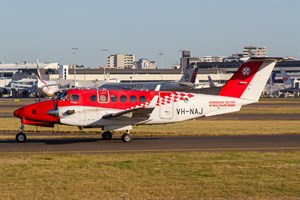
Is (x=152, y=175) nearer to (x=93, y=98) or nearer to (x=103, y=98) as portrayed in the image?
(x=93, y=98)

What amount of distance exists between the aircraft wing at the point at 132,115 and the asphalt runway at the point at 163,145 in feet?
3.47

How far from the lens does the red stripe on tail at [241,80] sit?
96.9ft

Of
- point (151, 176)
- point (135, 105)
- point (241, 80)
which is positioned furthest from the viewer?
point (241, 80)

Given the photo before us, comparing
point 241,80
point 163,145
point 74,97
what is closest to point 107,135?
point 74,97

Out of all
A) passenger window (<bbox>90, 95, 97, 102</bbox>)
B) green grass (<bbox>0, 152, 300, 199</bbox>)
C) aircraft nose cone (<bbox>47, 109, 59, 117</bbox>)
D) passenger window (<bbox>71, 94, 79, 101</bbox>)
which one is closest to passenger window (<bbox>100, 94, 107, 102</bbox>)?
passenger window (<bbox>90, 95, 97, 102</bbox>)

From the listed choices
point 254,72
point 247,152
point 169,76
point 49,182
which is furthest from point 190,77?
point 49,182

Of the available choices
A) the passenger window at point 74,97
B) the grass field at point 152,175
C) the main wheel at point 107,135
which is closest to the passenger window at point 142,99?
the main wheel at point 107,135

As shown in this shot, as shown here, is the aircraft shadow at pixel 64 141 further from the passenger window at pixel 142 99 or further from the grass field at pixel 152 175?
the grass field at pixel 152 175

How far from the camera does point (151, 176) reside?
55.5 ft

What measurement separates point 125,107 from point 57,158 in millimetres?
8292

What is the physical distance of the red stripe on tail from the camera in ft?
96.9

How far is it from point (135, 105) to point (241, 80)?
16.8ft

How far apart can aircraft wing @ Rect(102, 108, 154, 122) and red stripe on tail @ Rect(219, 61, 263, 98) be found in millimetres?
4004

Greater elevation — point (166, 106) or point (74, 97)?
point (74, 97)
